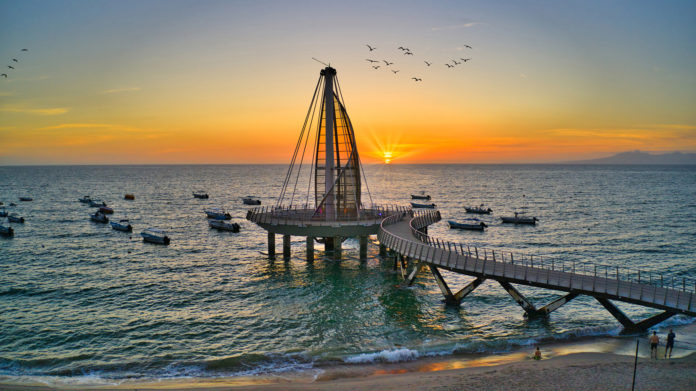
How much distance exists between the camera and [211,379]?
2659cm

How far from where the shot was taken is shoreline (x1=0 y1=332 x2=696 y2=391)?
77.4 feet

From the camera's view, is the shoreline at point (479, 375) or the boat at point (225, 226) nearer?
the shoreline at point (479, 375)

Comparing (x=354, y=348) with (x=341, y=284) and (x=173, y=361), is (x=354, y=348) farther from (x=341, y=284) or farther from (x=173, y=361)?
(x=341, y=284)

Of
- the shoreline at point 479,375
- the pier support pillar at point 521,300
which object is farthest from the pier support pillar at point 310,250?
the shoreline at point 479,375

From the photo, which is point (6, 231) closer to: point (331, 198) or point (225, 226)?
point (225, 226)

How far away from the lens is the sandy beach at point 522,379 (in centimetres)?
2323

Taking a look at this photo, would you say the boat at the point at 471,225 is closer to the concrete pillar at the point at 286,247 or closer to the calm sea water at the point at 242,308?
the calm sea water at the point at 242,308

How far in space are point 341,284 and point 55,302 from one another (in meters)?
26.1

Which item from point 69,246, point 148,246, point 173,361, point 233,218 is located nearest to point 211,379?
point 173,361

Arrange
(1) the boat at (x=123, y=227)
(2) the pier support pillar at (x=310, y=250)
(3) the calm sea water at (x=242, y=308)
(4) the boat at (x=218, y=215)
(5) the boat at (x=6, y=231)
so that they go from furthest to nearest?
(4) the boat at (x=218, y=215), (1) the boat at (x=123, y=227), (5) the boat at (x=6, y=231), (2) the pier support pillar at (x=310, y=250), (3) the calm sea water at (x=242, y=308)

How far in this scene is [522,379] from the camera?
79.0 feet

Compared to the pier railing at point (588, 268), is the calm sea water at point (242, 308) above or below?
below

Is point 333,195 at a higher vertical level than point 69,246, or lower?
higher

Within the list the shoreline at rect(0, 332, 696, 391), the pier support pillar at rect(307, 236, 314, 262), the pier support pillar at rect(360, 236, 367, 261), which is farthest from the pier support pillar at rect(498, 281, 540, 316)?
the pier support pillar at rect(307, 236, 314, 262)
